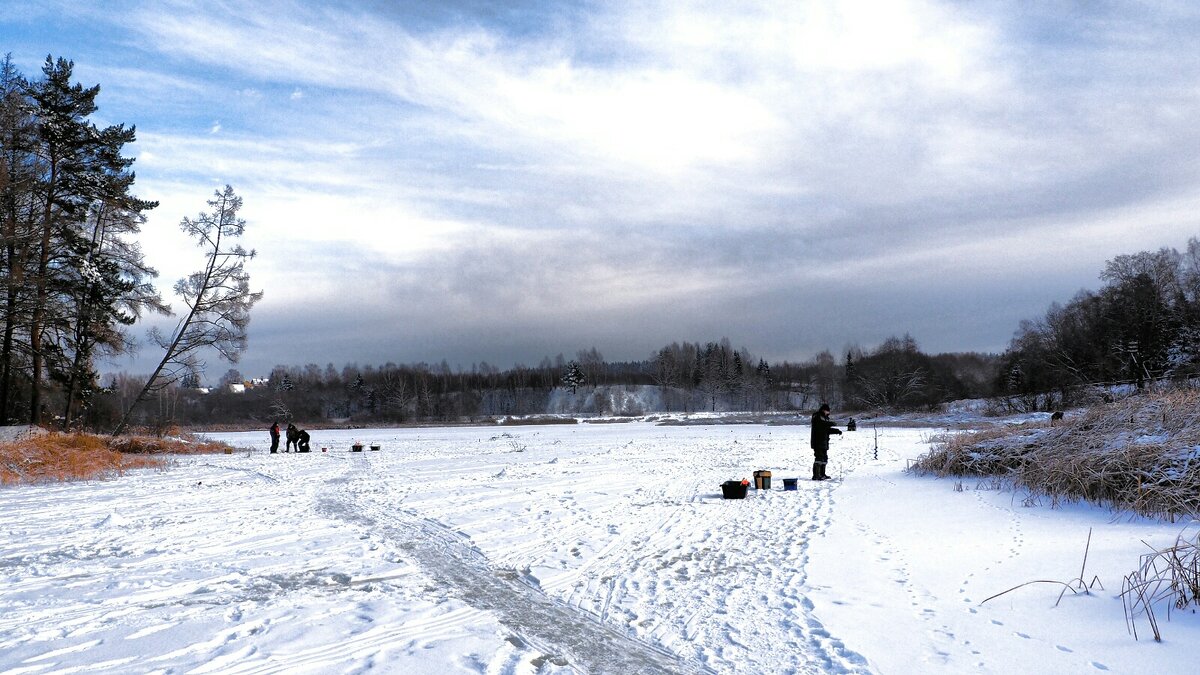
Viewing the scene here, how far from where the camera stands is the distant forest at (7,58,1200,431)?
23.6 metres

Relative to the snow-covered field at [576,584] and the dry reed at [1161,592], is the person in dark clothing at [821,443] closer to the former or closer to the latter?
the snow-covered field at [576,584]

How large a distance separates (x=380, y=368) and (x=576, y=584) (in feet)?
438

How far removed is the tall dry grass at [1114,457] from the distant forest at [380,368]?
431 centimetres

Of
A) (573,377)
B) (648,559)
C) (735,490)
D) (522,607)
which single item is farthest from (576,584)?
(573,377)

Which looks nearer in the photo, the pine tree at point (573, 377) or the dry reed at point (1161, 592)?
the dry reed at point (1161, 592)

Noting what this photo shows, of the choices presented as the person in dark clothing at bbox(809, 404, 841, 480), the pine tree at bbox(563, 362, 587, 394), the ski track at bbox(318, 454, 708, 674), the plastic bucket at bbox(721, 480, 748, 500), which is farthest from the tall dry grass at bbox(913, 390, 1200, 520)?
the pine tree at bbox(563, 362, 587, 394)

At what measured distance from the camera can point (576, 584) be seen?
6926 millimetres

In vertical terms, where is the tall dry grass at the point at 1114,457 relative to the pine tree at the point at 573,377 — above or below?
below

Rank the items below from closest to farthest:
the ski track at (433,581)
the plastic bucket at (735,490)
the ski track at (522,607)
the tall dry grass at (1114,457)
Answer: the ski track at (522,607) → the ski track at (433,581) → the tall dry grass at (1114,457) → the plastic bucket at (735,490)

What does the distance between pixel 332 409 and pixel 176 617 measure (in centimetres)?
11266

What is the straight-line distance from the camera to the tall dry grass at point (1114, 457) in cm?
895

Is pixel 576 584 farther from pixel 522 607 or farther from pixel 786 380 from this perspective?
pixel 786 380

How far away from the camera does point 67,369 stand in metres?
26.3

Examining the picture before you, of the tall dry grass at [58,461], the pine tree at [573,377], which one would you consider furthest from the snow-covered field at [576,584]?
the pine tree at [573,377]
